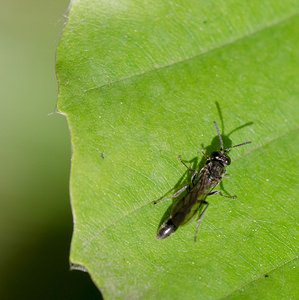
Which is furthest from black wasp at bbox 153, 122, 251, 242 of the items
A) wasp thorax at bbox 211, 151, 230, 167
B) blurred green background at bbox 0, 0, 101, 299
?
blurred green background at bbox 0, 0, 101, 299

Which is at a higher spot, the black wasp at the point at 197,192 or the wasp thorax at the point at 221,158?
the wasp thorax at the point at 221,158

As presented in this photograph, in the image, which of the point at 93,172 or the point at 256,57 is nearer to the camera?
the point at 93,172

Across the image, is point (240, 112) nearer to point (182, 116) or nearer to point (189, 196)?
point (182, 116)

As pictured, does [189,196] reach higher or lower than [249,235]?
higher

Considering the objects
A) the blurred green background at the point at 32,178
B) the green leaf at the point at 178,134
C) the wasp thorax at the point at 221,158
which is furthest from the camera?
the blurred green background at the point at 32,178

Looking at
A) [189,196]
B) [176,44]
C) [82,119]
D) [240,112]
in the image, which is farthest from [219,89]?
[82,119]

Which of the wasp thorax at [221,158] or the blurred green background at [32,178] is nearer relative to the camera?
the wasp thorax at [221,158]

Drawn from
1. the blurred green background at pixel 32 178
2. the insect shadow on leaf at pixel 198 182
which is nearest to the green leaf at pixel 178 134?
the insect shadow on leaf at pixel 198 182

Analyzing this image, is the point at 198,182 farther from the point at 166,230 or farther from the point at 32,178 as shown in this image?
the point at 32,178

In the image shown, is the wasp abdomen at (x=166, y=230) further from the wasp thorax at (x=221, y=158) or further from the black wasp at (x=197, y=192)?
the wasp thorax at (x=221, y=158)
